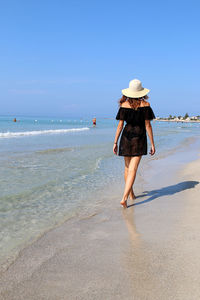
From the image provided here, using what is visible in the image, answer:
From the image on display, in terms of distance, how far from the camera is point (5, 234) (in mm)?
3607

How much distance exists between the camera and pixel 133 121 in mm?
4730

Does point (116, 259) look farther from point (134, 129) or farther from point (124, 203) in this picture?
point (134, 129)

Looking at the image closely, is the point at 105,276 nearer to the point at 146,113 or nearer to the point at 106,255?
the point at 106,255

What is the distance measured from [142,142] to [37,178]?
3395 millimetres

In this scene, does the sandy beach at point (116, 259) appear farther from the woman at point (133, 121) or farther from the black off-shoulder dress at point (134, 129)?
the black off-shoulder dress at point (134, 129)

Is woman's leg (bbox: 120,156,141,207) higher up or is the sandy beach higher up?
woman's leg (bbox: 120,156,141,207)

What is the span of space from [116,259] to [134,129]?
2.47 meters

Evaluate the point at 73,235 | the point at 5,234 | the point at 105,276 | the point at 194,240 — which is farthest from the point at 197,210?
the point at 5,234

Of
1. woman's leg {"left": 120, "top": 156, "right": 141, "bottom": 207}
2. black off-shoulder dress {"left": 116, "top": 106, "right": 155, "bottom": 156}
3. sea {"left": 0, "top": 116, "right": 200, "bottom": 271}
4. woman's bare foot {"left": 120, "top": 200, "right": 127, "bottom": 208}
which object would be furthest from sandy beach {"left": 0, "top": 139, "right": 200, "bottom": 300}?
black off-shoulder dress {"left": 116, "top": 106, "right": 155, "bottom": 156}

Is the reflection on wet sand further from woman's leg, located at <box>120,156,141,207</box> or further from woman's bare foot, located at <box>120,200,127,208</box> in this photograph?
woman's leg, located at <box>120,156,141,207</box>

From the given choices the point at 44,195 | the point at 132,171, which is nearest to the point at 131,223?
the point at 132,171

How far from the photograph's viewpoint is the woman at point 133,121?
15.1 feet

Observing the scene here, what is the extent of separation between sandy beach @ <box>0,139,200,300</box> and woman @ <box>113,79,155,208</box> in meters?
0.79

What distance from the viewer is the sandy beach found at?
2.29 meters
